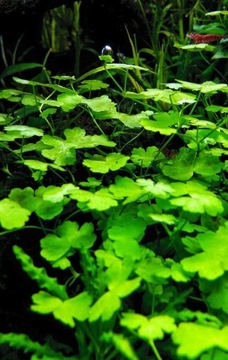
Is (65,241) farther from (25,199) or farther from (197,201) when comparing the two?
(197,201)

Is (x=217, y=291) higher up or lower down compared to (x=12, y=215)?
lower down

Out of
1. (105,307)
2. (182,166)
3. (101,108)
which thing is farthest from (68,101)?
(105,307)

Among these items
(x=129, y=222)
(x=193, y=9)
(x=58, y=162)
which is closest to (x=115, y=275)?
(x=129, y=222)

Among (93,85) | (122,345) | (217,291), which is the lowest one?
(217,291)

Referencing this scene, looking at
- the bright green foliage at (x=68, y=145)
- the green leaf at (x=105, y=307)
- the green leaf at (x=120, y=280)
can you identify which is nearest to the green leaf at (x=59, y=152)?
the bright green foliage at (x=68, y=145)

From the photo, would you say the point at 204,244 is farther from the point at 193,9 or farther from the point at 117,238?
the point at 193,9

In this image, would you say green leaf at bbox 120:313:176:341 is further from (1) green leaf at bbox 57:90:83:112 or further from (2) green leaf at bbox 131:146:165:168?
(1) green leaf at bbox 57:90:83:112

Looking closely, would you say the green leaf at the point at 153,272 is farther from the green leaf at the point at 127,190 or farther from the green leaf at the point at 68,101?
the green leaf at the point at 68,101
